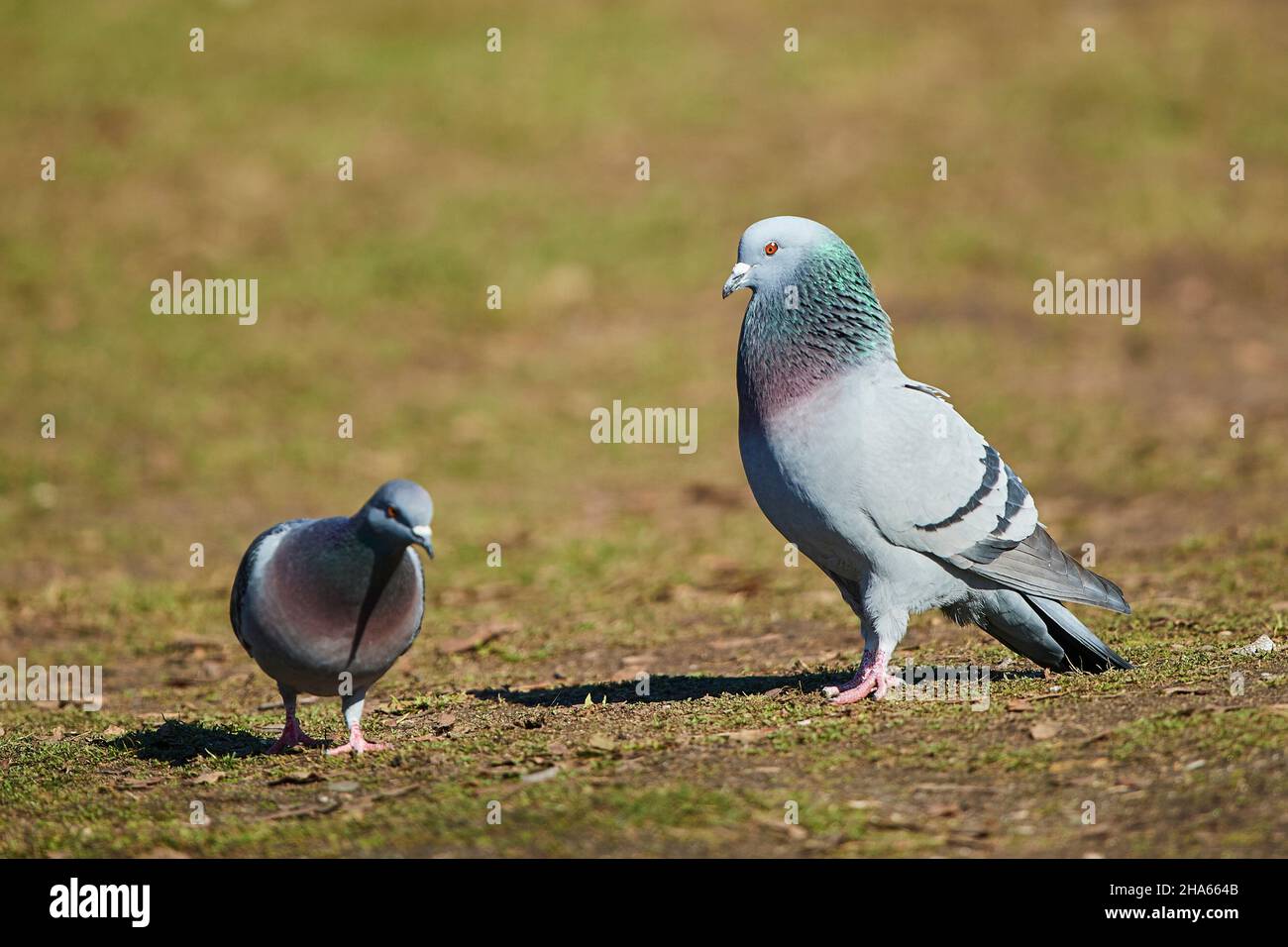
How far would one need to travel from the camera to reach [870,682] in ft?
21.2

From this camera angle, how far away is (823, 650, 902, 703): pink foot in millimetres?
6418

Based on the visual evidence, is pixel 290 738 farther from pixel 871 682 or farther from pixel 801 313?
pixel 801 313

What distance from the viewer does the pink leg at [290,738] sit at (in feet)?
21.3

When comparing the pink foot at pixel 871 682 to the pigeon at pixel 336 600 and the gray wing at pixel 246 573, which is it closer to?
the pigeon at pixel 336 600

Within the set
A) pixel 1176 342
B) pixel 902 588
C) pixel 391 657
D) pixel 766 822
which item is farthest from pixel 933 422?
pixel 1176 342

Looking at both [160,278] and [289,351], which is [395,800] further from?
[160,278]

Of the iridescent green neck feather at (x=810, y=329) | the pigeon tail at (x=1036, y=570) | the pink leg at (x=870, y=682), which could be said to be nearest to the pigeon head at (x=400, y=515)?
Answer: the iridescent green neck feather at (x=810, y=329)

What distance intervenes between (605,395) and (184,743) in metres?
9.41

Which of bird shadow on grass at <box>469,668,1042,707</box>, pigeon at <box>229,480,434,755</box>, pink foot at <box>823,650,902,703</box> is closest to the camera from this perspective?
pigeon at <box>229,480,434,755</box>

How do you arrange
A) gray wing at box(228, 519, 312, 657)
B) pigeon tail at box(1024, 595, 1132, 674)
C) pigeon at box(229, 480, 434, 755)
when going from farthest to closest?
pigeon tail at box(1024, 595, 1132, 674) → gray wing at box(228, 519, 312, 657) → pigeon at box(229, 480, 434, 755)

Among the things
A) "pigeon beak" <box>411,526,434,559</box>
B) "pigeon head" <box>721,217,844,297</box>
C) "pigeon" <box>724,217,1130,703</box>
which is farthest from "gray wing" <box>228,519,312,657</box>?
"pigeon head" <box>721,217,844,297</box>

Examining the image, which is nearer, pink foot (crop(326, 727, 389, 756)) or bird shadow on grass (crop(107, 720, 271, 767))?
pink foot (crop(326, 727, 389, 756))

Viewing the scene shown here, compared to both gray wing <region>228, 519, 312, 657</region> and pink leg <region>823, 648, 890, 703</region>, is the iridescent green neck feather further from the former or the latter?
gray wing <region>228, 519, 312, 657</region>

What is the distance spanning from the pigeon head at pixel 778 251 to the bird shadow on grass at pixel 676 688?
6.30ft
